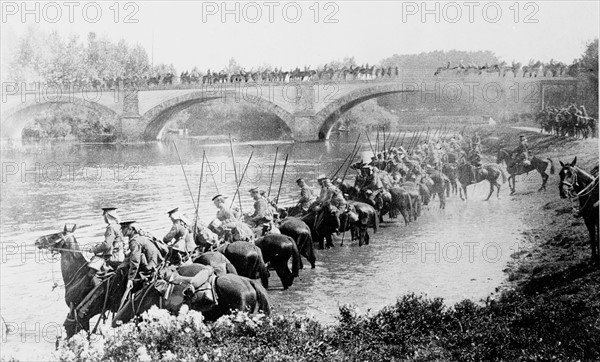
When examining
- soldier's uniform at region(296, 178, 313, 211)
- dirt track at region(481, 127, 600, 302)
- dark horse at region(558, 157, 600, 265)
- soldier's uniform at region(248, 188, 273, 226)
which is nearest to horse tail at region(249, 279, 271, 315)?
soldier's uniform at region(248, 188, 273, 226)

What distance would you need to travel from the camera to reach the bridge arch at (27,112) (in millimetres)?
5117

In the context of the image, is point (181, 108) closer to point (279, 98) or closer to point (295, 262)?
point (279, 98)

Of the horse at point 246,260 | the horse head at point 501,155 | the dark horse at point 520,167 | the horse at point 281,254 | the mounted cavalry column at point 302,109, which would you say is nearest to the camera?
the horse at point 246,260

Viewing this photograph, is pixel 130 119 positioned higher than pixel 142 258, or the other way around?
pixel 130 119

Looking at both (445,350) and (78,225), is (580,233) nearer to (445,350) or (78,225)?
(445,350)

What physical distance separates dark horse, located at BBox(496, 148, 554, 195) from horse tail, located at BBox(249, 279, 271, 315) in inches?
84.9

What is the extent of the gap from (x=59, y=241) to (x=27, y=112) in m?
1.32

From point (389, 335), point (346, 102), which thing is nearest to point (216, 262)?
point (389, 335)

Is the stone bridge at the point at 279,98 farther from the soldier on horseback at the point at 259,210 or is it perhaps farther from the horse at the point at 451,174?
the soldier on horseback at the point at 259,210

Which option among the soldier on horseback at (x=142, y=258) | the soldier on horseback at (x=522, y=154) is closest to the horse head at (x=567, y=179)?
the soldier on horseback at (x=522, y=154)

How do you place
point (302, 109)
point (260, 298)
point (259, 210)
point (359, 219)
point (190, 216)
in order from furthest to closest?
point (302, 109) < point (359, 219) < point (259, 210) < point (190, 216) < point (260, 298)

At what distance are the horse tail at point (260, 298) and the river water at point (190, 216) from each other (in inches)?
7.5

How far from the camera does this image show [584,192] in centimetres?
534

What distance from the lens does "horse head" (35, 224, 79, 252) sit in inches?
182
